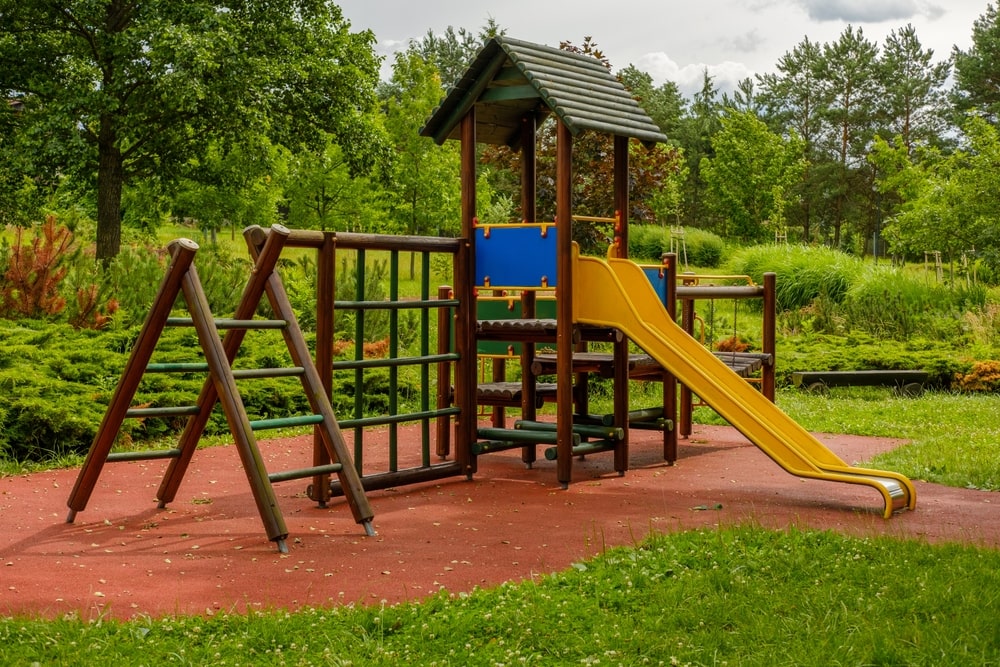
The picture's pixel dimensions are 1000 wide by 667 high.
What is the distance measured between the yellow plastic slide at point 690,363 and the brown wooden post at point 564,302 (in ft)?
0.69

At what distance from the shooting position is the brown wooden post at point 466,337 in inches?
339

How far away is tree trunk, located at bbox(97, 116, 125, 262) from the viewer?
22.0 meters

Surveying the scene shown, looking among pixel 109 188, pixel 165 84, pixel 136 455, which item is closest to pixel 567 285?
pixel 136 455

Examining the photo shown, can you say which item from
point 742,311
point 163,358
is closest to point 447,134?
point 163,358

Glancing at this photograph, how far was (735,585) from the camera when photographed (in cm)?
505

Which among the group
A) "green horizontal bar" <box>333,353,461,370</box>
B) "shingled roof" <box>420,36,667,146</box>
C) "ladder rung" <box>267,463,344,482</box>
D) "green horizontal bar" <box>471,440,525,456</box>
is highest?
"shingled roof" <box>420,36,667,146</box>

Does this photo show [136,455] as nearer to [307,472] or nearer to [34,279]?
[307,472]

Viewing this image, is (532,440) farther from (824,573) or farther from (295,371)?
(824,573)

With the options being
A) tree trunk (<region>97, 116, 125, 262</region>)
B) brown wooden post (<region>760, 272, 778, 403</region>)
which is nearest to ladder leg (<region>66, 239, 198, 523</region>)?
brown wooden post (<region>760, 272, 778, 403</region>)

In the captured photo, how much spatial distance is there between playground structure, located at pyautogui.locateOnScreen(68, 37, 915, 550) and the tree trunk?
565 inches

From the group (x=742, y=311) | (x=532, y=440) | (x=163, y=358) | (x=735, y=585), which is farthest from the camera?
(x=742, y=311)

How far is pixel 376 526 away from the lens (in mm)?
6816

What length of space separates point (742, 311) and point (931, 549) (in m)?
18.8

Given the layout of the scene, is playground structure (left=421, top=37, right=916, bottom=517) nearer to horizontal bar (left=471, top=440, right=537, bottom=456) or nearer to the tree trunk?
horizontal bar (left=471, top=440, right=537, bottom=456)
